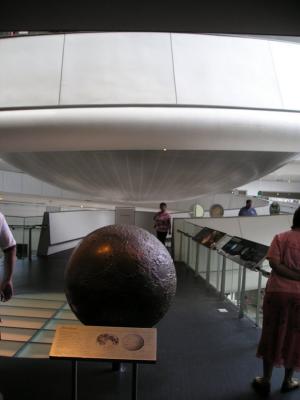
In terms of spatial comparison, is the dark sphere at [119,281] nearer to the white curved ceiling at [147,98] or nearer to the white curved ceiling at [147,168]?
the white curved ceiling at [147,98]

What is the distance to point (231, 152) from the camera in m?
6.72

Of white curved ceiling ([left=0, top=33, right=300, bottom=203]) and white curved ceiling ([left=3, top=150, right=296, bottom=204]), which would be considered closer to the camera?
white curved ceiling ([left=0, top=33, right=300, bottom=203])

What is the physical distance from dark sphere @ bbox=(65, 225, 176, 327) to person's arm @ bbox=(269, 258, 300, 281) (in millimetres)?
937

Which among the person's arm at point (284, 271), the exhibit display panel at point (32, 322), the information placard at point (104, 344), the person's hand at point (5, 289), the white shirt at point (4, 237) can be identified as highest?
the white shirt at point (4, 237)

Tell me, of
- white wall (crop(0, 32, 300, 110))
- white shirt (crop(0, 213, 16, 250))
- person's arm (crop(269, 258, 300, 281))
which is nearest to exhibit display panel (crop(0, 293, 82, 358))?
white shirt (crop(0, 213, 16, 250))

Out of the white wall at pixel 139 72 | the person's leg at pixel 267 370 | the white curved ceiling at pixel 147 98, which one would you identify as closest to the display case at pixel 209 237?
the white curved ceiling at pixel 147 98

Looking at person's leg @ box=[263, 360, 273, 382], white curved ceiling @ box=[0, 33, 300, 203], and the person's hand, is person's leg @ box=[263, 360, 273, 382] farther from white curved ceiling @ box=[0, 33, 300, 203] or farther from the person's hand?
white curved ceiling @ box=[0, 33, 300, 203]

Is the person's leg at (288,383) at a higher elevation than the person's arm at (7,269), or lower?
lower

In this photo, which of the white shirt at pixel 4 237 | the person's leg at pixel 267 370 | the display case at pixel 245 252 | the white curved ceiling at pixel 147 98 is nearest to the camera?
the white shirt at pixel 4 237

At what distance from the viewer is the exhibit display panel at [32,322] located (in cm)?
484

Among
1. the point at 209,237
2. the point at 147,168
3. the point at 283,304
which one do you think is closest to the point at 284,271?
the point at 283,304

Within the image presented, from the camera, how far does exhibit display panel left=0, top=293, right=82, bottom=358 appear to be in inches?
191

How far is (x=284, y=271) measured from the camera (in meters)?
2.97

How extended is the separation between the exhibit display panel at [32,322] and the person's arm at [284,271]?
3044 mm
